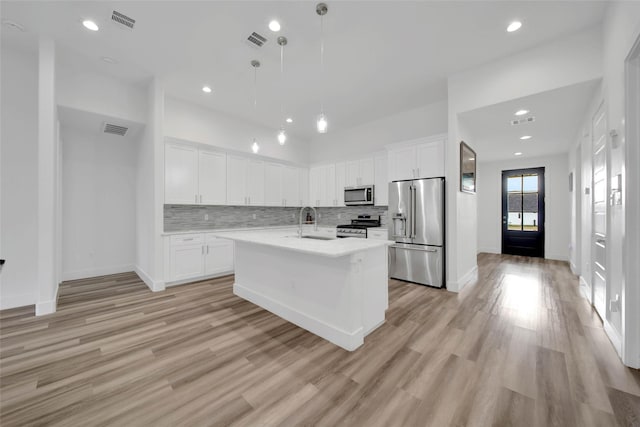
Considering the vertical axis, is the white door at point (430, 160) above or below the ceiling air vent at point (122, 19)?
below

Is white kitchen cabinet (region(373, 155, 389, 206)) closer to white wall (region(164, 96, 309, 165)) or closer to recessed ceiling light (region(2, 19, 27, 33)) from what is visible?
white wall (region(164, 96, 309, 165))

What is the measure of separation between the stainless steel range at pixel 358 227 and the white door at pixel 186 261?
110 inches

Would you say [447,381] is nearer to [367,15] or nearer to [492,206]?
[367,15]

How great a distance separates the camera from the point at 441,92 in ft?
13.9

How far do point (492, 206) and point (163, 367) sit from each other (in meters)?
8.60

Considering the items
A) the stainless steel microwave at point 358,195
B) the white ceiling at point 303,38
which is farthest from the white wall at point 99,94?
the stainless steel microwave at point 358,195

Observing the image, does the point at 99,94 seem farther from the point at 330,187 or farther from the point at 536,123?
the point at 536,123

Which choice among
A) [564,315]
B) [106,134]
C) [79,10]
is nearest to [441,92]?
[564,315]

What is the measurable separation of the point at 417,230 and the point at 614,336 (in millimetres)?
2366

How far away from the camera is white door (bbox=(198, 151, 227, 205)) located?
4.61 m

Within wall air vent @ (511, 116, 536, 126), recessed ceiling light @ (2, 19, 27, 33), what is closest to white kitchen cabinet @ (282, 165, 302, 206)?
recessed ceiling light @ (2, 19, 27, 33)

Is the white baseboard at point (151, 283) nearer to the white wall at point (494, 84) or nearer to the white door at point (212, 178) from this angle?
the white door at point (212, 178)

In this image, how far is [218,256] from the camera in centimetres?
468

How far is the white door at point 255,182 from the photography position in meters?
5.36
